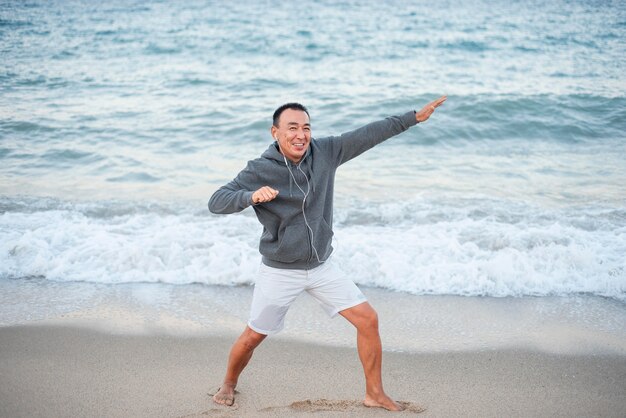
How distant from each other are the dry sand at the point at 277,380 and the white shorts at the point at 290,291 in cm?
60

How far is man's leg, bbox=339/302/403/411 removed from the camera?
3.49 m

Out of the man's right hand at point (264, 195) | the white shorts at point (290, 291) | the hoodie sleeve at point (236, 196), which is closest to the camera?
the man's right hand at point (264, 195)

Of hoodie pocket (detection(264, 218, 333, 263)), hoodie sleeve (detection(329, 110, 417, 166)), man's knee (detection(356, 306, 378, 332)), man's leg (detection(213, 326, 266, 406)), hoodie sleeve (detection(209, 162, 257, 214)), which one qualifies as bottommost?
man's leg (detection(213, 326, 266, 406))

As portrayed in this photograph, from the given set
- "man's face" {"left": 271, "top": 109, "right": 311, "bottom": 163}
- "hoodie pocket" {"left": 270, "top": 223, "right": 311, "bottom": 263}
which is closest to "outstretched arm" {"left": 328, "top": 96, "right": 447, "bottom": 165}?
"man's face" {"left": 271, "top": 109, "right": 311, "bottom": 163}

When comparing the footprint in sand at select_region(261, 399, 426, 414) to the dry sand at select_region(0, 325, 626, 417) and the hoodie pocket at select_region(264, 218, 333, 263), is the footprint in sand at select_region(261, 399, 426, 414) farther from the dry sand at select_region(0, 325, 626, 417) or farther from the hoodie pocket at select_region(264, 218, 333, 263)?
the hoodie pocket at select_region(264, 218, 333, 263)

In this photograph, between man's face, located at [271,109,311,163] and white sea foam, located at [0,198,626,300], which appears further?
white sea foam, located at [0,198,626,300]

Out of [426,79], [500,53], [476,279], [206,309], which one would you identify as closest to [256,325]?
[206,309]

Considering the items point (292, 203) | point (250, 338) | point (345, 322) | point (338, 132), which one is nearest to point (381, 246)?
point (345, 322)

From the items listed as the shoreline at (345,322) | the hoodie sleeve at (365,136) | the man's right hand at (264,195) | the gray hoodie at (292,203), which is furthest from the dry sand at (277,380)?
the hoodie sleeve at (365,136)

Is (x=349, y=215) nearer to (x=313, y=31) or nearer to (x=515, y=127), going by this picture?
(x=515, y=127)

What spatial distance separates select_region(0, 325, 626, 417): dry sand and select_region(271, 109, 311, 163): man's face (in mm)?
1580

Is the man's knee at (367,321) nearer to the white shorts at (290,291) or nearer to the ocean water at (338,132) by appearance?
the white shorts at (290,291)

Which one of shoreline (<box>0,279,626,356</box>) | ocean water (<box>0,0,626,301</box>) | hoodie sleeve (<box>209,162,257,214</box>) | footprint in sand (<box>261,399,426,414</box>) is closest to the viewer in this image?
hoodie sleeve (<box>209,162,257,214</box>)

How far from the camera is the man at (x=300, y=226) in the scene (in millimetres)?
3410
